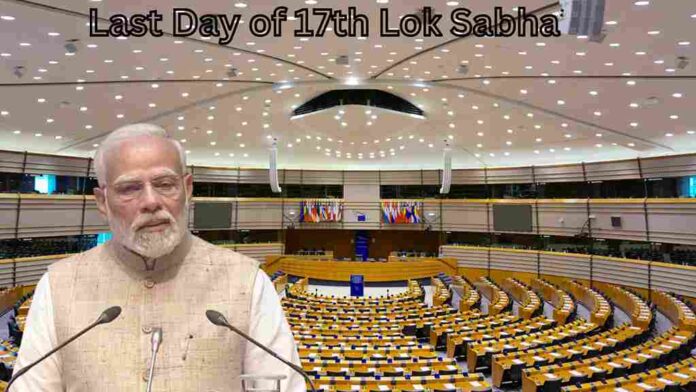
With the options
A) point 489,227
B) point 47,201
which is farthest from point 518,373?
point 47,201

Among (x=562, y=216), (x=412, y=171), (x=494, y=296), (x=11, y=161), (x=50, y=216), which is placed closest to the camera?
(x=494, y=296)

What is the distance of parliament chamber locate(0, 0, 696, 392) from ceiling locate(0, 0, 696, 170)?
0.37ft

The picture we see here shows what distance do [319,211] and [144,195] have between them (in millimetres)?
31328

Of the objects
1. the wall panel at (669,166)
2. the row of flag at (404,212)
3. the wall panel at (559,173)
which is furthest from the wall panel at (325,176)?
the wall panel at (669,166)

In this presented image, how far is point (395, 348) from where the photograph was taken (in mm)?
13344

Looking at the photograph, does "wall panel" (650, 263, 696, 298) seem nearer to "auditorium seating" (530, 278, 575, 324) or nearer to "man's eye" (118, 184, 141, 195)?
"auditorium seating" (530, 278, 575, 324)

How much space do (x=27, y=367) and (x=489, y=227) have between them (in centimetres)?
3164

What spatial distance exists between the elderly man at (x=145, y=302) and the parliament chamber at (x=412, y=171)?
85 millimetres

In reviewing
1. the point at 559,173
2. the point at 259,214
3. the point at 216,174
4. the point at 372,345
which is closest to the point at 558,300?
the point at 559,173

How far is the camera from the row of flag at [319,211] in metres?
32.7

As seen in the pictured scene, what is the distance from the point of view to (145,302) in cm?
161

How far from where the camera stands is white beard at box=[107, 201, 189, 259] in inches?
60.2

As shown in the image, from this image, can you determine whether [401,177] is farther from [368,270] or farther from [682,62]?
[682,62]

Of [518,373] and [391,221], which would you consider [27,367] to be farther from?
[391,221]
